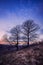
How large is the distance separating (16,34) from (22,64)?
347 inches

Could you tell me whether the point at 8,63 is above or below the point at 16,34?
below

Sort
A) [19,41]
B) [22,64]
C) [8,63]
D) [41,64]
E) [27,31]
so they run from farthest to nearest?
[19,41] → [27,31] → [8,63] → [22,64] → [41,64]

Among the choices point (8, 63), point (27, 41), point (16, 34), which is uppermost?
point (16, 34)

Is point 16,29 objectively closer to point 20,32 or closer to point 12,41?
point 20,32

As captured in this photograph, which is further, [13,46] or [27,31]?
[13,46]

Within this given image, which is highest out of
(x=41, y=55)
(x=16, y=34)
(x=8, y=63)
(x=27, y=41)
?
(x=16, y=34)

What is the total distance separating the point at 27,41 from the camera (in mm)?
13938

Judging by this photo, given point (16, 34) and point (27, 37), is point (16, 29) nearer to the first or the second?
point (16, 34)

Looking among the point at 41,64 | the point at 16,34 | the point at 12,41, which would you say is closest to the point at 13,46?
the point at 12,41

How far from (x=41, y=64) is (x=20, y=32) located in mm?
8720

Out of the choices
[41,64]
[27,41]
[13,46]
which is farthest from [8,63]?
[13,46]

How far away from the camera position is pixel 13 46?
15.3 m

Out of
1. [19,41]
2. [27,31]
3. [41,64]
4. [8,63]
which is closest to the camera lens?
[41,64]

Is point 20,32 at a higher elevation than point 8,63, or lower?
higher
